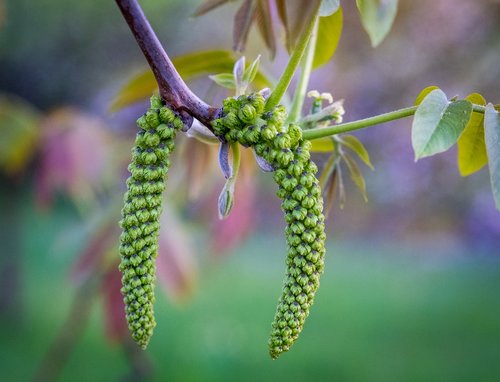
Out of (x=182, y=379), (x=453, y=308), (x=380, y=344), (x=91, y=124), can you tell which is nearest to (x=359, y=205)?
(x=453, y=308)

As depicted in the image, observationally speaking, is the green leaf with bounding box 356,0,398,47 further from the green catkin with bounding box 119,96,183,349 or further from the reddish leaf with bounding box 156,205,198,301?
the reddish leaf with bounding box 156,205,198,301

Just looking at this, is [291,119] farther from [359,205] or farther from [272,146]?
[359,205]

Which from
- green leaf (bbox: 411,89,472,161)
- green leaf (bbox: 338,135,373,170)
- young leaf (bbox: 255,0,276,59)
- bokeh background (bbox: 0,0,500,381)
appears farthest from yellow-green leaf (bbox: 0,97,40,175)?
green leaf (bbox: 411,89,472,161)

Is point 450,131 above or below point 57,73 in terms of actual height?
below

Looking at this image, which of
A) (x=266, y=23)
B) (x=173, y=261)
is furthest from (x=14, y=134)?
(x=266, y=23)

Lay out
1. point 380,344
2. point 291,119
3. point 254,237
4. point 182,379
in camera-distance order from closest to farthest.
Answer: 1. point 291,119
2. point 182,379
3. point 380,344
4. point 254,237

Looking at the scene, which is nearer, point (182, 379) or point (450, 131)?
point (450, 131)

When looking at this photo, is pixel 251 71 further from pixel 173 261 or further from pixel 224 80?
pixel 173 261
